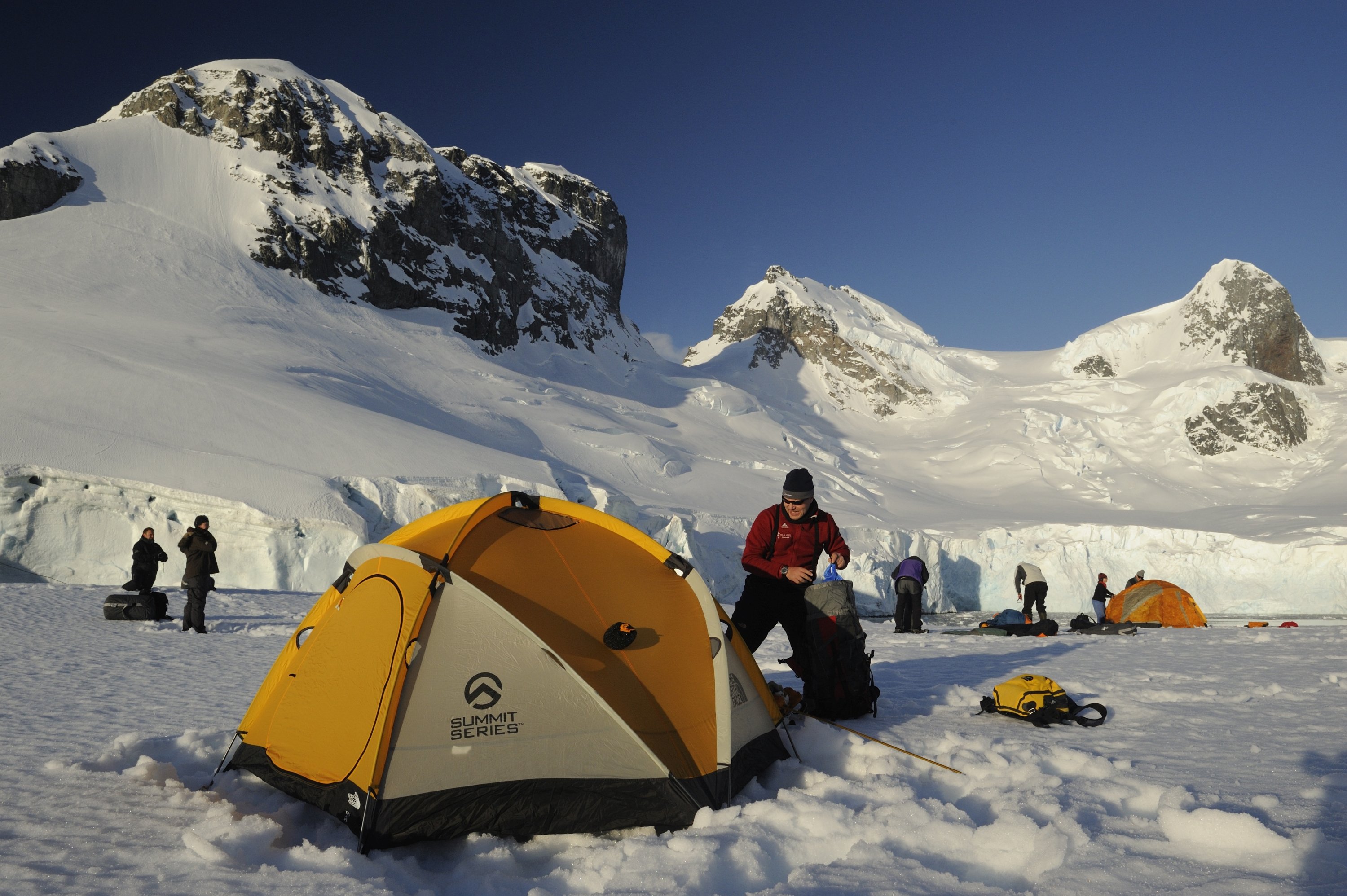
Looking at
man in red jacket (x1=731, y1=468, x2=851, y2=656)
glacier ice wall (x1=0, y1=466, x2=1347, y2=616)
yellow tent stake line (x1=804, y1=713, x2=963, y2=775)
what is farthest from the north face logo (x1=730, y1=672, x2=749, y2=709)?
glacier ice wall (x1=0, y1=466, x2=1347, y2=616)

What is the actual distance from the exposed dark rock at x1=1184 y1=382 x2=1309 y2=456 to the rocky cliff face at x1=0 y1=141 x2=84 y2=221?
248 feet

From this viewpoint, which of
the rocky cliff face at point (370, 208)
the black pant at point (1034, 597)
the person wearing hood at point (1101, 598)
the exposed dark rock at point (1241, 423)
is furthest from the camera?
the exposed dark rock at point (1241, 423)

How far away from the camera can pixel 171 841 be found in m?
3.05

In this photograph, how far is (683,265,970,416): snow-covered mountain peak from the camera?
73812mm

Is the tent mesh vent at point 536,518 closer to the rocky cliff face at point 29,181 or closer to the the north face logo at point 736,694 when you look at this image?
the the north face logo at point 736,694

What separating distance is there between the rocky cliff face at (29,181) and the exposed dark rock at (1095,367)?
81.2 metres

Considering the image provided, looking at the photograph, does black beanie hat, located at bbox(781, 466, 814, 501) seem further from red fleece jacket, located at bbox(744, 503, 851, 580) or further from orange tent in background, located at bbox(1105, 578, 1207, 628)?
orange tent in background, located at bbox(1105, 578, 1207, 628)

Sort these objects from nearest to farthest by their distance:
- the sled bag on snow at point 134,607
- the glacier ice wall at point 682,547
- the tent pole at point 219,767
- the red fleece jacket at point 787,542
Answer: the tent pole at point 219,767 < the red fleece jacket at point 787,542 < the sled bag on snow at point 134,607 < the glacier ice wall at point 682,547

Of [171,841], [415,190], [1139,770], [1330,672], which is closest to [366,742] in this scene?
[171,841]

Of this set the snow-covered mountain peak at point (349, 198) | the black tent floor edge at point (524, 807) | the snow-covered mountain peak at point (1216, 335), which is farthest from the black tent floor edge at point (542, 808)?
the snow-covered mountain peak at point (1216, 335)

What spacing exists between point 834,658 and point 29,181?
52.0 meters

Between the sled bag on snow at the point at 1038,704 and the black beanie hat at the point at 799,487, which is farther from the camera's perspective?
the black beanie hat at the point at 799,487

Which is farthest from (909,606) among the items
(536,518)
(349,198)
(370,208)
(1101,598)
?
(349,198)

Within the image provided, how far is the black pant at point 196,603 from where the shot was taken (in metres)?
9.65
